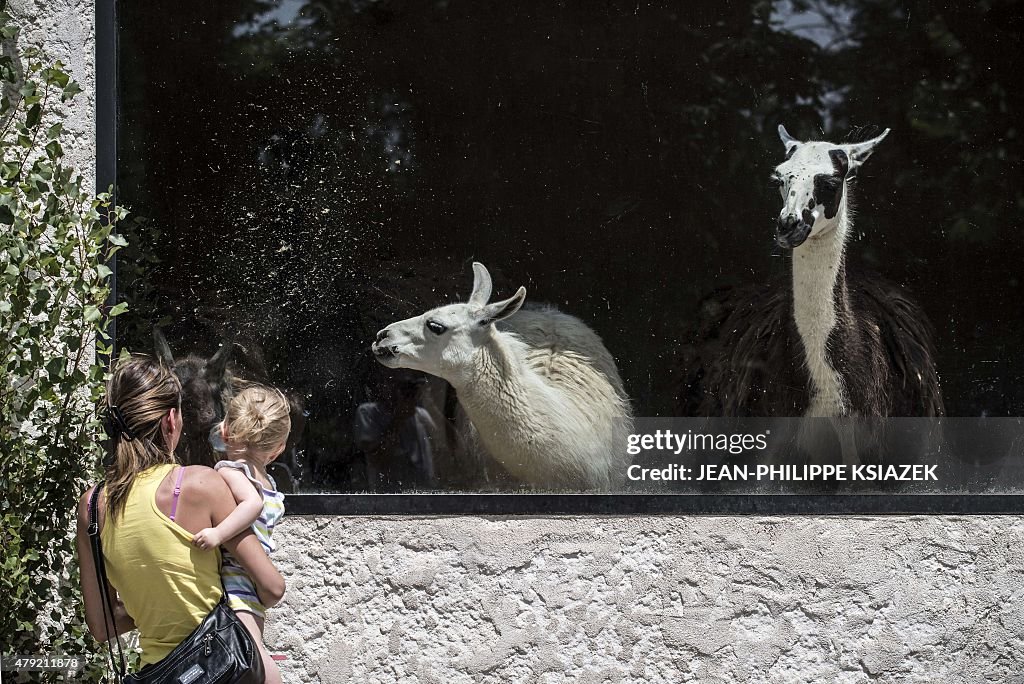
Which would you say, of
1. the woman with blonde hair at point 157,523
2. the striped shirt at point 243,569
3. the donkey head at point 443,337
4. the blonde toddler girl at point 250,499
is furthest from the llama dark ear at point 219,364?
the woman with blonde hair at point 157,523

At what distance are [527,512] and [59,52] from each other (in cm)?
261

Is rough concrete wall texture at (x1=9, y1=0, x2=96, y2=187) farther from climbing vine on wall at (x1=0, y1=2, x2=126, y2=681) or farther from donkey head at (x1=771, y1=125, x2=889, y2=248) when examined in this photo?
donkey head at (x1=771, y1=125, x2=889, y2=248)

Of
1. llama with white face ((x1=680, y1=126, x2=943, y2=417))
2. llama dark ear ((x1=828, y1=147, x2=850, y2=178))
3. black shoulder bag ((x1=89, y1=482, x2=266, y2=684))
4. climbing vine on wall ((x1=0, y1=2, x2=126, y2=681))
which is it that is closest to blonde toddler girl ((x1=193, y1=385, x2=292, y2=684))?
black shoulder bag ((x1=89, y1=482, x2=266, y2=684))

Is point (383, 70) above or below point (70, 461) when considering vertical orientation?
above

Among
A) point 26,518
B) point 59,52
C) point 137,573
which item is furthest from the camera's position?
point 59,52

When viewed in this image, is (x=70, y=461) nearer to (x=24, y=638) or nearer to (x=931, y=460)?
(x=24, y=638)

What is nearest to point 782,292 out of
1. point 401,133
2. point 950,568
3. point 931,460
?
point 931,460

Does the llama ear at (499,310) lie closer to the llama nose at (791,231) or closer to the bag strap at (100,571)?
the llama nose at (791,231)

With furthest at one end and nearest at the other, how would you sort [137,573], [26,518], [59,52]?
[59,52] → [26,518] → [137,573]

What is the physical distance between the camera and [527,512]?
4297 mm

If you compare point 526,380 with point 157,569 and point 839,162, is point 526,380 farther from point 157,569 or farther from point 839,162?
point 157,569

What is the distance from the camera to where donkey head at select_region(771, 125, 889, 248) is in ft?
14.5

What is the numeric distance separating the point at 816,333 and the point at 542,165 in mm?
1333

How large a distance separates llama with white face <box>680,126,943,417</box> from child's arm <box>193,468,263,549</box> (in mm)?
2190
